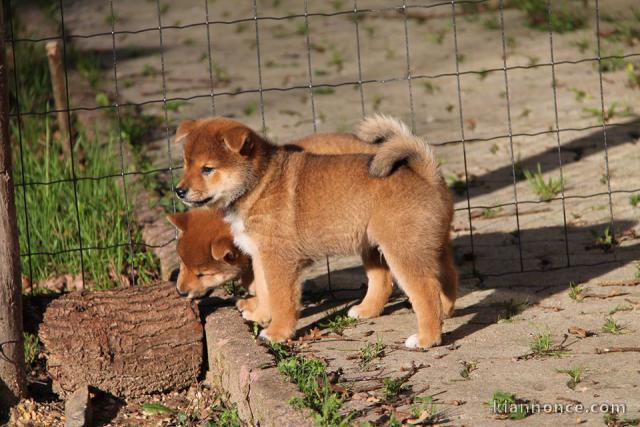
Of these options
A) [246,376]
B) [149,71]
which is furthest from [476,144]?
[246,376]

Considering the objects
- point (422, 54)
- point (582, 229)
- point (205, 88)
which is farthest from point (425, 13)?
point (582, 229)

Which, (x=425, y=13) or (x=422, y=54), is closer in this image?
(x=422, y=54)

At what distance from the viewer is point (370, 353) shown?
521 cm

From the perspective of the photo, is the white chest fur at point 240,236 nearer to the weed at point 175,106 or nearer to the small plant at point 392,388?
the small plant at point 392,388

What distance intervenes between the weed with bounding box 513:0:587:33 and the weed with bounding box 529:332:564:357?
24.3ft

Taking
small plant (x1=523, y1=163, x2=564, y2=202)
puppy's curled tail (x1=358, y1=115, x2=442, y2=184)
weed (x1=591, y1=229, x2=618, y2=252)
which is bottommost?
weed (x1=591, y1=229, x2=618, y2=252)

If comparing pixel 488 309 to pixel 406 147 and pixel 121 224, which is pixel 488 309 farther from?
pixel 121 224

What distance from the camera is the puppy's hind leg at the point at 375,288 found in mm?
5918

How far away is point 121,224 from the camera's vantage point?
7.28 metres

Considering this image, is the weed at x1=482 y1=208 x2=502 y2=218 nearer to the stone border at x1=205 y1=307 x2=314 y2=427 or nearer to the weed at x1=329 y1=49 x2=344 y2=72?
the stone border at x1=205 y1=307 x2=314 y2=427

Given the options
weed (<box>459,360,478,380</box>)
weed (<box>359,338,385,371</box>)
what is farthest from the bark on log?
weed (<box>459,360,478,380</box>)

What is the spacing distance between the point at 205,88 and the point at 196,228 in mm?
5182

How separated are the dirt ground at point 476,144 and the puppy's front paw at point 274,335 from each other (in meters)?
0.17

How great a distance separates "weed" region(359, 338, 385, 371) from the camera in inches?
201
